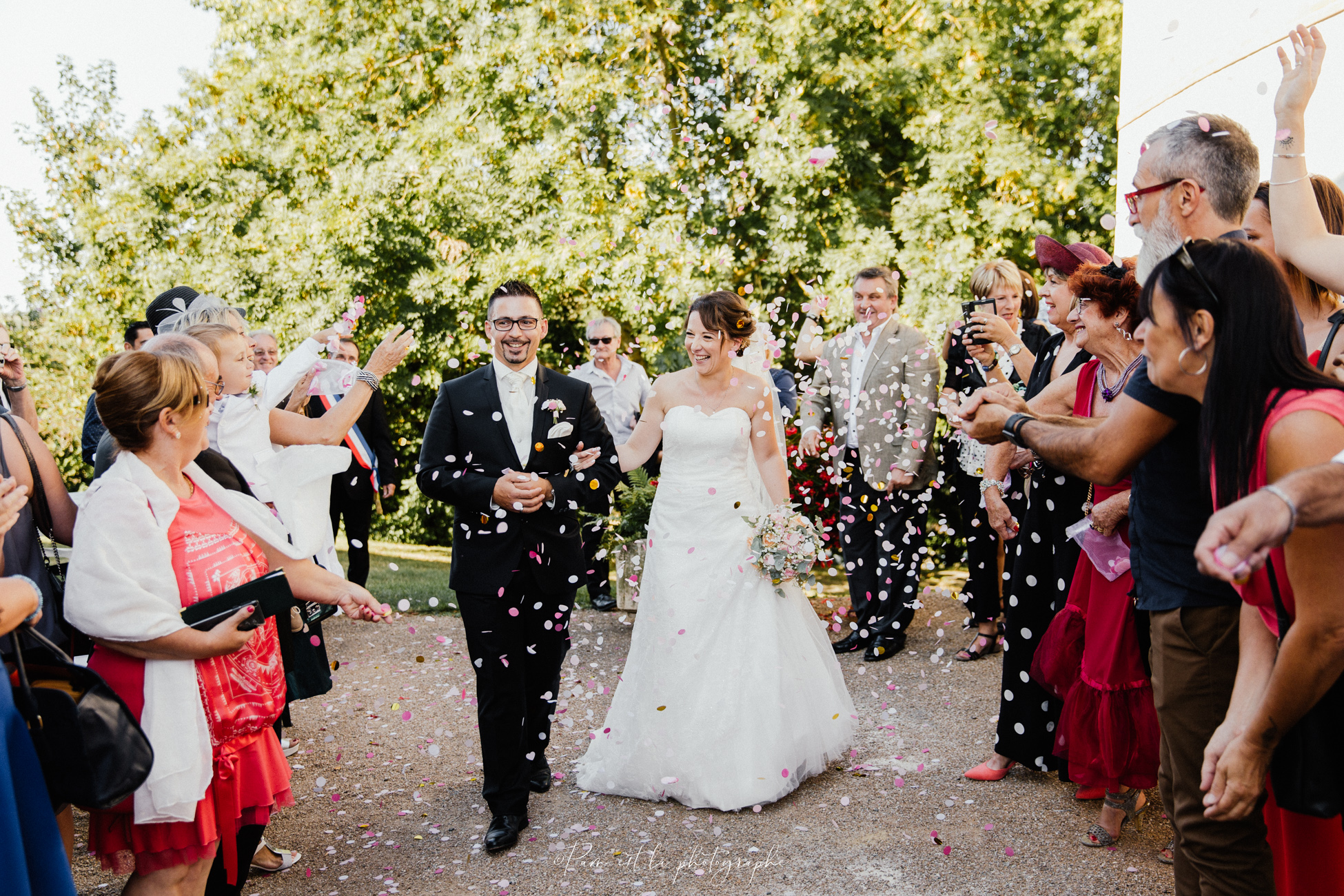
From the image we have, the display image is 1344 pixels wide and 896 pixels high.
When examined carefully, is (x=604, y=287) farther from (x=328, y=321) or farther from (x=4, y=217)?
(x=4, y=217)

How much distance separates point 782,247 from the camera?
11391 mm

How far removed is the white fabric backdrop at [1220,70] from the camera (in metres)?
5.11

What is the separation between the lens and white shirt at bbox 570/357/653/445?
26.6 feet

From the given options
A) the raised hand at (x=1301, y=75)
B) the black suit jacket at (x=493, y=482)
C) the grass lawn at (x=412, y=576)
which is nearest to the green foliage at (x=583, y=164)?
the grass lawn at (x=412, y=576)

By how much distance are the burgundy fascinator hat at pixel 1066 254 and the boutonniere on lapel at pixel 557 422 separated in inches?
84.7

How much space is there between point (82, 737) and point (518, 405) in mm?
Result: 2259

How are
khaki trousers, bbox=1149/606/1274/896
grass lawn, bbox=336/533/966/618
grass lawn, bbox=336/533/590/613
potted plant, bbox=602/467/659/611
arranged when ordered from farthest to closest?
1. grass lawn, bbox=336/533/590/613
2. grass lawn, bbox=336/533/966/618
3. potted plant, bbox=602/467/659/611
4. khaki trousers, bbox=1149/606/1274/896

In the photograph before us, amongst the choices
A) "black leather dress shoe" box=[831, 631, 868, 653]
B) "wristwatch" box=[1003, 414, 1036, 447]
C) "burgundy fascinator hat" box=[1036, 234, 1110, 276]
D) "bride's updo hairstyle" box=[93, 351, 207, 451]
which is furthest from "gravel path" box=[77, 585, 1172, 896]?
"burgundy fascinator hat" box=[1036, 234, 1110, 276]

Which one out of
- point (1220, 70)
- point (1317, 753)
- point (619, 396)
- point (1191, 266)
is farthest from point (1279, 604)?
point (619, 396)

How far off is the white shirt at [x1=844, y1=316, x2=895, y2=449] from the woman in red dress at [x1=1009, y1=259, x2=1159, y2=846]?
2.60m

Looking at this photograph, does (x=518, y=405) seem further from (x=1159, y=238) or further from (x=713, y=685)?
(x=1159, y=238)

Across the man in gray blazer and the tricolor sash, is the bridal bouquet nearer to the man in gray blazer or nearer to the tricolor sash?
the man in gray blazer

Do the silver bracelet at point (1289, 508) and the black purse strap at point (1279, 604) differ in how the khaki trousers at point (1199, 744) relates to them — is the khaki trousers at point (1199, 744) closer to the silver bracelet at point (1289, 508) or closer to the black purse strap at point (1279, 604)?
the black purse strap at point (1279, 604)

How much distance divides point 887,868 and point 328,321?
450 inches
